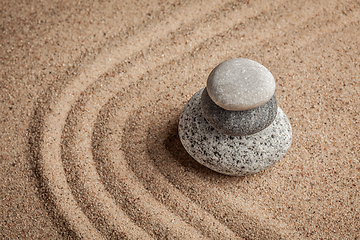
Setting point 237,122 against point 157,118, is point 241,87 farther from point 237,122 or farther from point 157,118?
point 157,118

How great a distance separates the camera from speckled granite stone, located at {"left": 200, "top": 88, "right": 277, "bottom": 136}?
4.11ft

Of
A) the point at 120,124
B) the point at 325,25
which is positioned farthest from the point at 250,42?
the point at 120,124

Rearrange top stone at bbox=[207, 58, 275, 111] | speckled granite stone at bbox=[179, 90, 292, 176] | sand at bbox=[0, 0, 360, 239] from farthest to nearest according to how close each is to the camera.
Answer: sand at bbox=[0, 0, 360, 239]
speckled granite stone at bbox=[179, 90, 292, 176]
top stone at bbox=[207, 58, 275, 111]

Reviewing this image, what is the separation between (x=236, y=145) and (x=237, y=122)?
0.18m

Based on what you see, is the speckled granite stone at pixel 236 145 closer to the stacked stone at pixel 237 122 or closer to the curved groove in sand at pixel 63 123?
the stacked stone at pixel 237 122

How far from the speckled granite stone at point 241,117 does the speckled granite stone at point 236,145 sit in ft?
0.42

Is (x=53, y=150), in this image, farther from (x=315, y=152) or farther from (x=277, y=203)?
(x=315, y=152)

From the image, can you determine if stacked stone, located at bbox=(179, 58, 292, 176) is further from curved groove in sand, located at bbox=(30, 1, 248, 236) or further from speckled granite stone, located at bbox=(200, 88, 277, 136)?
curved groove in sand, located at bbox=(30, 1, 248, 236)

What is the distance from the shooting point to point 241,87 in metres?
1.17

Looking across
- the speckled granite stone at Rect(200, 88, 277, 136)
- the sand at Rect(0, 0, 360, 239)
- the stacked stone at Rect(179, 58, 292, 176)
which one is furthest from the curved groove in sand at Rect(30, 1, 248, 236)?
the speckled granite stone at Rect(200, 88, 277, 136)

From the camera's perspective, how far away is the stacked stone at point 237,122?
1.17 metres

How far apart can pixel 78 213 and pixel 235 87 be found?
102 centimetres

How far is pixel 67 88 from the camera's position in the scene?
175cm

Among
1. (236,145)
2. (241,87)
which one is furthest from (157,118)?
(241,87)
